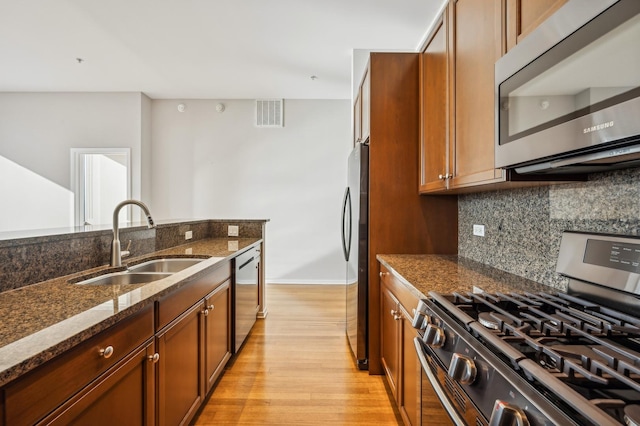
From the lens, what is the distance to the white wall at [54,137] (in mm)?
5062

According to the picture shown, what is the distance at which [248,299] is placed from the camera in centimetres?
293

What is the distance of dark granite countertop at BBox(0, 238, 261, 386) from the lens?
0.75m

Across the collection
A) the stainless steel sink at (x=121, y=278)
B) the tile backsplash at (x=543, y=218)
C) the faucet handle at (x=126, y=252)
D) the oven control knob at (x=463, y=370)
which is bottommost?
the oven control knob at (x=463, y=370)

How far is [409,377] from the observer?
1553mm

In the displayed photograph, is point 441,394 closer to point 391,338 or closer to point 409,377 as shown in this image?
point 409,377

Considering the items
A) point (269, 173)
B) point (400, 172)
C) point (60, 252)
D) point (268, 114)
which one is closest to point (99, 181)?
point (269, 173)

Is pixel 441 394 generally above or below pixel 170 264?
below

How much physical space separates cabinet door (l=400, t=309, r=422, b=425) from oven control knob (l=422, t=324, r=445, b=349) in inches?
12.6

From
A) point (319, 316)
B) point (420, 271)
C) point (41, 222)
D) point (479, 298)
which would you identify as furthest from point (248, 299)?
point (41, 222)

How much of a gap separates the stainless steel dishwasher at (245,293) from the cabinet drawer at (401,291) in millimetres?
1121

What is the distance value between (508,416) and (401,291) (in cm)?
107

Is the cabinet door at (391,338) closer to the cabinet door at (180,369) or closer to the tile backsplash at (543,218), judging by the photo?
the tile backsplash at (543,218)

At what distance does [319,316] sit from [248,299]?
1.03 metres

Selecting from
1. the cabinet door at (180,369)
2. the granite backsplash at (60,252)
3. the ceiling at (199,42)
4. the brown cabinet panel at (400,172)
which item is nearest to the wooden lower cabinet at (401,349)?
the brown cabinet panel at (400,172)
